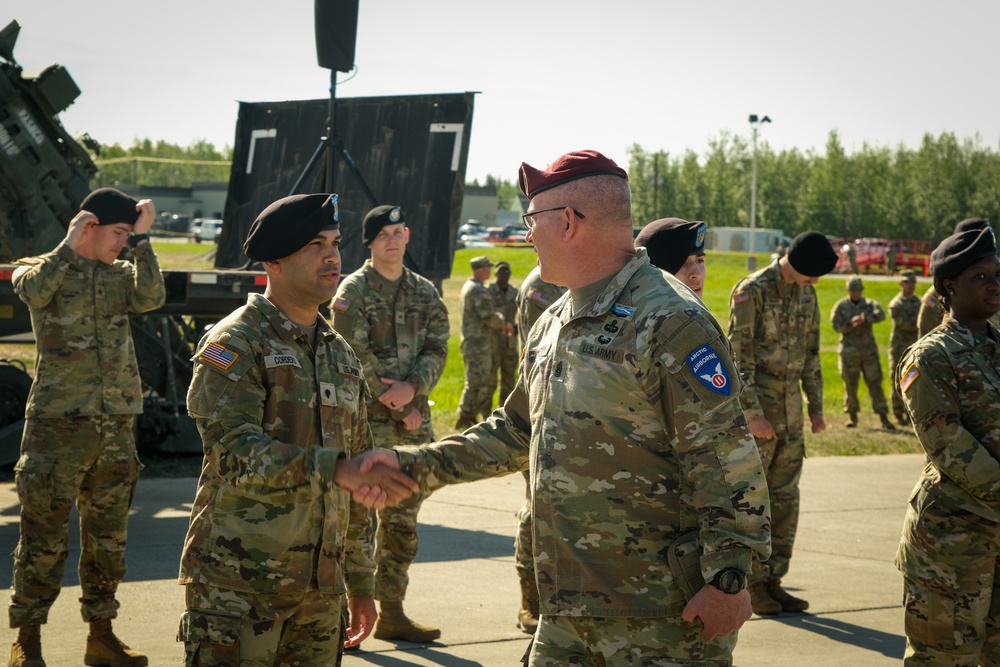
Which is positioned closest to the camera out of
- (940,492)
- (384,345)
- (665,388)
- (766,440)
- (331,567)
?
(665,388)

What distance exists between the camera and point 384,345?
6.53 meters

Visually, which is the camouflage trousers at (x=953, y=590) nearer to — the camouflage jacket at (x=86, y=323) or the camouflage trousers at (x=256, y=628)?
the camouflage trousers at (x=256, y=628)

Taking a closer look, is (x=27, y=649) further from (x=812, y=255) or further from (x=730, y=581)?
(x=812, y=255)

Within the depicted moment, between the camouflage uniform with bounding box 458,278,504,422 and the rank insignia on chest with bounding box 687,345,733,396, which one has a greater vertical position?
the rank insignia on chest with bounding box 687,345,733,396

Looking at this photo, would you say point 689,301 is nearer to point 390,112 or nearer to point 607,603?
point 607,603

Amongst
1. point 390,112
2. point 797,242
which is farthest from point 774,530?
point 390,112

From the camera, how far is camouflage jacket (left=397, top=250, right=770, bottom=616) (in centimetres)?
306

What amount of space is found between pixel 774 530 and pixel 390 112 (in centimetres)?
543

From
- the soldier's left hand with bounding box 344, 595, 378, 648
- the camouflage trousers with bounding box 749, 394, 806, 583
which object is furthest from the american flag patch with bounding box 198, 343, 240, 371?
the camouflage trousers with bounding box 749, 394, 806, 583

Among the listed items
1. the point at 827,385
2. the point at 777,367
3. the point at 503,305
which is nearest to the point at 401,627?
the point at 777,367

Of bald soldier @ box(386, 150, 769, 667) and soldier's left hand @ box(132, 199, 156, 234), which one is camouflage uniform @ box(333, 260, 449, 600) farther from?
bald soldier @ box(386, 150, 769, 667)

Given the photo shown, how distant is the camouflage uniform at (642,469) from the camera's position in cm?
306

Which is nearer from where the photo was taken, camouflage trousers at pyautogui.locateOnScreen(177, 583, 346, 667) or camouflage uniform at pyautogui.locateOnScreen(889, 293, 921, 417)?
camouflage trousers at pyautogui.locateOnScreen(177, 583, 346, 667)

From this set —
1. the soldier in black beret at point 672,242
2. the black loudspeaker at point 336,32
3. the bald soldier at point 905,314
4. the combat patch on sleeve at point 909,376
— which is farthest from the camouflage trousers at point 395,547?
the bald soldier at point 905,314
